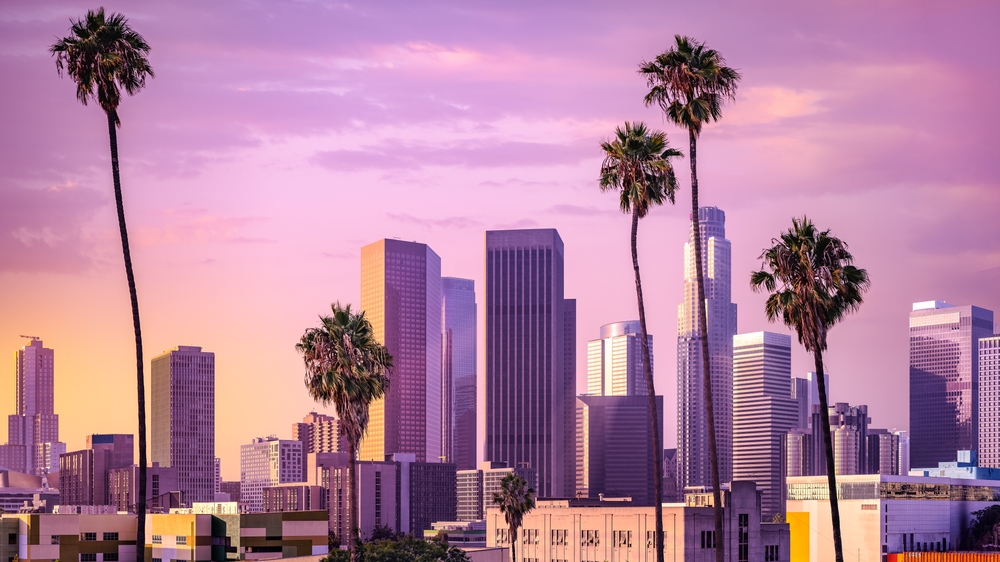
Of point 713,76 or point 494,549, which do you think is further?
point 494,549

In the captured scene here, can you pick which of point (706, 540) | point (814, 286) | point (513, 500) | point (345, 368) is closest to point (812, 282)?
point (814, 286)

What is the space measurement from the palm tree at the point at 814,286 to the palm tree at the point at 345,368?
24.2 m

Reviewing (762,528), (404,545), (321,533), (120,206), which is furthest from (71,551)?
(762,528)

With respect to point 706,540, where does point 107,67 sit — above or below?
above

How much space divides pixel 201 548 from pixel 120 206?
74446mm

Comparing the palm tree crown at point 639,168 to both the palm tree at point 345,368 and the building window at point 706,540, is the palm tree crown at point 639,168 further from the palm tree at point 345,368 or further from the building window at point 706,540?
the building window at point 706,540

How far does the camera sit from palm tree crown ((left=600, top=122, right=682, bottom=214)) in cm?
7256

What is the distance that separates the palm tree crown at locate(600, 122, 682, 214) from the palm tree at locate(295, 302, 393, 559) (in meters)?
16.8

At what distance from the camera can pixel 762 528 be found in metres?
193

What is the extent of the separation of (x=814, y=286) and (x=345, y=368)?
27206 millimetres

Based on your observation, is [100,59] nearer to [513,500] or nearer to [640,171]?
[640,171]

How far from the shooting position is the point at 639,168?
72.6 meters

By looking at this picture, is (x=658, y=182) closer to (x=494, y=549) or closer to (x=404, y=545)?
(x=404, y=545)

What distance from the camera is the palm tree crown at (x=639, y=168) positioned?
72562 millimetres
